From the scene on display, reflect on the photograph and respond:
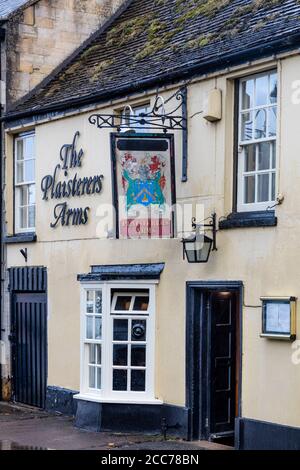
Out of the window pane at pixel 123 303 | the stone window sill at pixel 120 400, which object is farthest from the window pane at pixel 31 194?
the stone window sill at pixel 120 400

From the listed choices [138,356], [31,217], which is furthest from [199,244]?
[31,217]

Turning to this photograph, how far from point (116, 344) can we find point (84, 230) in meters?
2.22

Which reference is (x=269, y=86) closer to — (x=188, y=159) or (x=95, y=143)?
(x=188, y=159)

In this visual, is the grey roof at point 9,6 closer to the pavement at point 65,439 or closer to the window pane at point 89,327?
the window pane at point 89,327

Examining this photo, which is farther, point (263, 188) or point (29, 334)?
point (29, 334)

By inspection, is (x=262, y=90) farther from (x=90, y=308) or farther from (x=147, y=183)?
(x=90, y=308)

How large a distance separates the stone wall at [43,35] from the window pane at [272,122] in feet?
21.5

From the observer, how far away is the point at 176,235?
12.0 m

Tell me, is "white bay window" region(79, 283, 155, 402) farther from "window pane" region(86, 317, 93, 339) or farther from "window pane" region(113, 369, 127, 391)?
"window pane" region(86, 317, 93, 339)

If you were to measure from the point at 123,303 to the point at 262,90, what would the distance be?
148 inches

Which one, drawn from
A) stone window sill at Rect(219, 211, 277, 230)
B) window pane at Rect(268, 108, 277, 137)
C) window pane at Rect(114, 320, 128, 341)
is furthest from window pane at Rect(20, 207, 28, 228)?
window pane at Rect(268, 108, 277, 137)

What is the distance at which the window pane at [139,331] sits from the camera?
12.5 m

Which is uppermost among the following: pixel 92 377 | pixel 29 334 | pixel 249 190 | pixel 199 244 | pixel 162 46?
pixel 162 46

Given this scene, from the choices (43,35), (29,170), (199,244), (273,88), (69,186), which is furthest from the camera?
(43,35)
